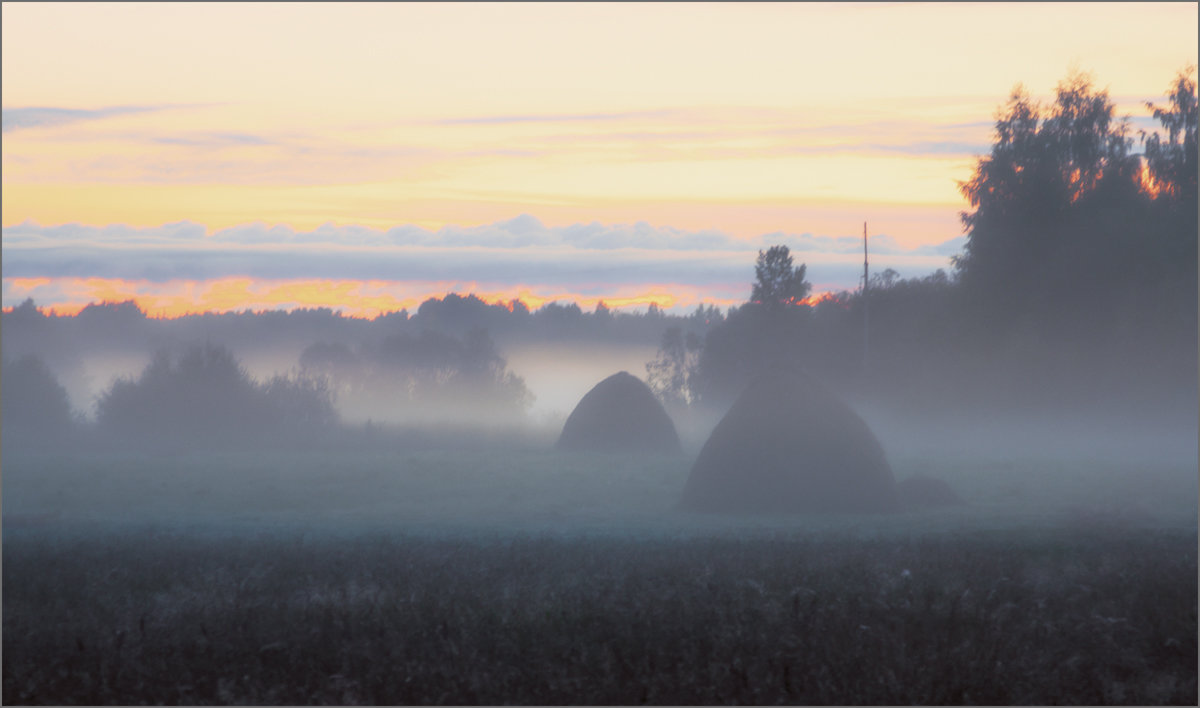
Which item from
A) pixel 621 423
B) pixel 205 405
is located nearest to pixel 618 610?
pixel 621 423

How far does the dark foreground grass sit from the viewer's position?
10.9m

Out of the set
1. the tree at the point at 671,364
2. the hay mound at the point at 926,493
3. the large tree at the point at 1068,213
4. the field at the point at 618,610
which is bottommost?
the hay mound at the point at 926,493

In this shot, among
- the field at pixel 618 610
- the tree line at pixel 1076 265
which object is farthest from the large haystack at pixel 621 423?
the field at pixel 618 610

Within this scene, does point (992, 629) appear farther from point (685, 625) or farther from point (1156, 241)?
point (1156, 241)

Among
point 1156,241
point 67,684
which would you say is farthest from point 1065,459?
point 67,684

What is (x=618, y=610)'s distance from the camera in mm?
13859

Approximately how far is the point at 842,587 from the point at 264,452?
4936cm

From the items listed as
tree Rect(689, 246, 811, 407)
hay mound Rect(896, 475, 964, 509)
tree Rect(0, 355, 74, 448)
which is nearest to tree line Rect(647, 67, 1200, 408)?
hay mound Rect(896, 475, 964, 509)

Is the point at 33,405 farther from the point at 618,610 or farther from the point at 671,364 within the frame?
the point at 618,610

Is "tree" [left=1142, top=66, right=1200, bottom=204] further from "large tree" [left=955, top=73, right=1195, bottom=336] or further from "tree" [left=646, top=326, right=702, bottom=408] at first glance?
"tree" [left=646, top=326, right=702, bottom=408]

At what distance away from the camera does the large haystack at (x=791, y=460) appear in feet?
98.6

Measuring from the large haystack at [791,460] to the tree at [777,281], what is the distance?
3896 cm

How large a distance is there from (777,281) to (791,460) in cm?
4154

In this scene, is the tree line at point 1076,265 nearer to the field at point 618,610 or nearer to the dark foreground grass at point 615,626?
the field at point 618,610
